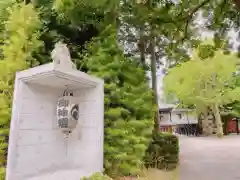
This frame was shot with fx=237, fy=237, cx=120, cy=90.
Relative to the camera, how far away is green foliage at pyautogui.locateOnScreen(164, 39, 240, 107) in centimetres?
1709

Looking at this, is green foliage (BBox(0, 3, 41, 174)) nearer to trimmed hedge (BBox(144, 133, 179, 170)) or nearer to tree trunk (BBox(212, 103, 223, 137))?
trimmed hedge (BBox(144, 133, 179, 170))

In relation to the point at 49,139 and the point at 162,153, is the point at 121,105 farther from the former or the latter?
the point at 162,153

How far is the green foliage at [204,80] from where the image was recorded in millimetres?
17094

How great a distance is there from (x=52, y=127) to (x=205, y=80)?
1536cm

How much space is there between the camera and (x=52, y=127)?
180 inches

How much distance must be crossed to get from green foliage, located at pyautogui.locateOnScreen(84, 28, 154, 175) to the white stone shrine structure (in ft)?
2.81

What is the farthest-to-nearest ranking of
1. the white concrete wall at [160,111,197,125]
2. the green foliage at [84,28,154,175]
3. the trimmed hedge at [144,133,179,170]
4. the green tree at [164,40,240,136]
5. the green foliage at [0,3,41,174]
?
the white concrete wall at [160,111,197,125]
the green tree at [164,40,240,136]
the trimmed hedge at [144,133,179,170]
the green foliage at [84,28,154,175]
the green foliage at [0,3,41,174]

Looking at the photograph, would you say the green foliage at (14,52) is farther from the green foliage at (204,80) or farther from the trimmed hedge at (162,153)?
the green foliage at (204,80)

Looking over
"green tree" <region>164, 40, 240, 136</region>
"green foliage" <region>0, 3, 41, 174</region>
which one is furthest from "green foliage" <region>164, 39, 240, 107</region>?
"green foliage" <region>0, 3, 41, 174</region>

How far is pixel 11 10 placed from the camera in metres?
5.48

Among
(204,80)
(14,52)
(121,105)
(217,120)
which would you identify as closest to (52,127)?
(14,52)

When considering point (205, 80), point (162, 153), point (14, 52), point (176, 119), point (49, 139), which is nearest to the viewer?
point (49, 139)

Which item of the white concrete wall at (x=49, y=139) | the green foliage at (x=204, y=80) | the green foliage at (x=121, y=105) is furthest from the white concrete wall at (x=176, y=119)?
the white concrete wall at (x=49, y=139)

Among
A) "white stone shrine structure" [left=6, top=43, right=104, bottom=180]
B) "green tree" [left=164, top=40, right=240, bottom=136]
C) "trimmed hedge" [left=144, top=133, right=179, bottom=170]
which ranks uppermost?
"green tree" [left=164, top=40, right=240, bottom=136]
